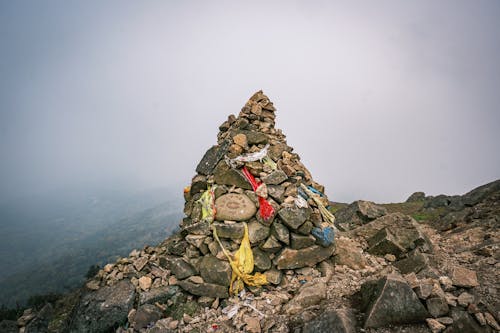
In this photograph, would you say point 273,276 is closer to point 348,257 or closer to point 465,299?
point 348,257

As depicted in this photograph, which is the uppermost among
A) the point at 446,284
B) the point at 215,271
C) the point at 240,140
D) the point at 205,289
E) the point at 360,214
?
the point at 240,140

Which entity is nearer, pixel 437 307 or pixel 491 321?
pixel 491 321

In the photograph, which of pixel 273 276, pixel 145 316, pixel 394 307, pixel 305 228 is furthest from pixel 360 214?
pixel 145 316

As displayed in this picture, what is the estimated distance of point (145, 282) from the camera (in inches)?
317

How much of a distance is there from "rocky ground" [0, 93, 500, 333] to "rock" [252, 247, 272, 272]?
0.10ft

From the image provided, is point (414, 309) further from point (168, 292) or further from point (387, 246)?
point (168, 292)

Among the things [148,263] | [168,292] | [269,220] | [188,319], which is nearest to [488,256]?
[269,220]

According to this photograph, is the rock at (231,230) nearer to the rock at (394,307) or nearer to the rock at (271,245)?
the rock at (271,245)

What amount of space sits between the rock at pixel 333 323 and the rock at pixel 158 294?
4672mm

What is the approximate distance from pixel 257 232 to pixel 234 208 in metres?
1.20

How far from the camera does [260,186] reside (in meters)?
8.48

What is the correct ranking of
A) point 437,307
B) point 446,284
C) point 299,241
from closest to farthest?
point 437,307, point 446,284, point 299,241

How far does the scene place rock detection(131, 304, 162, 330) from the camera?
22.8ft

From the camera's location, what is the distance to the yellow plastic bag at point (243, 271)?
7461mm
